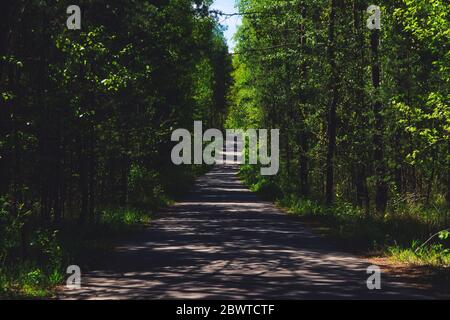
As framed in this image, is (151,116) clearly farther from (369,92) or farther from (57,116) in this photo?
(57,116)

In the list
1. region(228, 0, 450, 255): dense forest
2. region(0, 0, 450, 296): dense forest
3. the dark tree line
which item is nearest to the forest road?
region(0, 0, 450, 296): dense forest

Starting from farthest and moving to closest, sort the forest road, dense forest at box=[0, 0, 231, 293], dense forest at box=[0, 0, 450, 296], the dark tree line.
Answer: the dark tree line, dense forest at box=[0, 0, 450, 296], dense forest at box=[0, 0, 231, 293], the forest road

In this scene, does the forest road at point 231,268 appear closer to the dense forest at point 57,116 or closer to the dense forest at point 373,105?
the dense forest at point 57,116

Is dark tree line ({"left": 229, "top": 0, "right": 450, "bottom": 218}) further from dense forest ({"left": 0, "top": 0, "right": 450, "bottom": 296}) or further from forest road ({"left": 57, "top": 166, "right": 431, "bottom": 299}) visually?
forest road ({"left": 57, "top": 166, "right": 431, "bottom": 299})

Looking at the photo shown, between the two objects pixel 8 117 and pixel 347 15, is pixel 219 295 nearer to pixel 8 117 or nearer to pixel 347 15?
pixel 8 117

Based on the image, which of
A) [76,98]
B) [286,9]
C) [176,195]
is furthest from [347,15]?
[76,98]

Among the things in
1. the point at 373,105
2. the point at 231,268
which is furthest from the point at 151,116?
the point at 231,268

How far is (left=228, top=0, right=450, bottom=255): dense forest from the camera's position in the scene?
1450cm

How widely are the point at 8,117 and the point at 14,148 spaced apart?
0.81 meters

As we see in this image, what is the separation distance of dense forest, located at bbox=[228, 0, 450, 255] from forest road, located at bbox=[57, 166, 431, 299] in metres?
2.35

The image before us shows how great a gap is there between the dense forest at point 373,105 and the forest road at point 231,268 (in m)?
2.35

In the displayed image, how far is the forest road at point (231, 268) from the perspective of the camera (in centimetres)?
905
